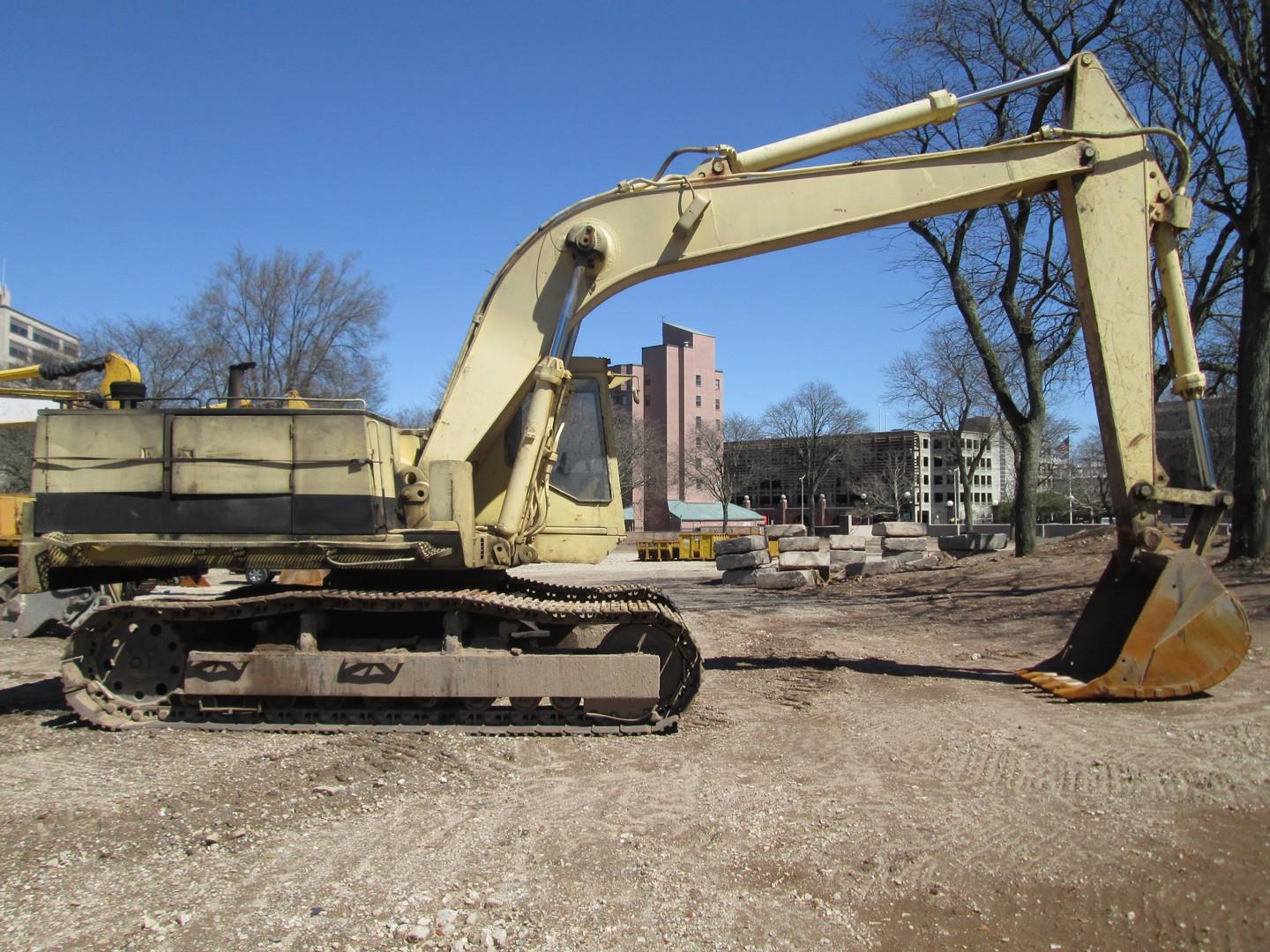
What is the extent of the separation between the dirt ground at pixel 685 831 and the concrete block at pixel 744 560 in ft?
45.9

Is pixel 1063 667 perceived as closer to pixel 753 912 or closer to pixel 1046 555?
pixel 753 912

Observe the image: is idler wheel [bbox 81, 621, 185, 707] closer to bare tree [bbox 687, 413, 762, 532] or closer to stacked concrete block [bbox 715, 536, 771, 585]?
stacked concrete block [bbox 715, 536, 771, 585]

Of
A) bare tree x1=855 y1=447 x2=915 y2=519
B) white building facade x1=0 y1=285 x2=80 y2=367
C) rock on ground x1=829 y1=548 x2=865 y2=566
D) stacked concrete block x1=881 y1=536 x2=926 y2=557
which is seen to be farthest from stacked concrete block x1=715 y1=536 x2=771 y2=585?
bare tree x1=855 y1=447 x2=915 y2=519

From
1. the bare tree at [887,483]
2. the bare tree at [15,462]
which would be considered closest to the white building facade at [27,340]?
the bare tree at [15,462]

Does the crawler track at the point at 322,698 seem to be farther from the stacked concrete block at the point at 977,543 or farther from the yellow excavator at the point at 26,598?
the stacked concrete block at the point at 977,543

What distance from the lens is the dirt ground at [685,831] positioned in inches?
152

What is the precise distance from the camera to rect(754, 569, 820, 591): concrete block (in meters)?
20.6

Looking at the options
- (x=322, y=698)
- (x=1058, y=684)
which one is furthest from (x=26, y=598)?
(x=1058, y=684)

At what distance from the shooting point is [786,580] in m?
20.8

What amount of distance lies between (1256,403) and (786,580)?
31.6 ft

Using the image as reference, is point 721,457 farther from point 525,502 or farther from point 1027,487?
point 525,502

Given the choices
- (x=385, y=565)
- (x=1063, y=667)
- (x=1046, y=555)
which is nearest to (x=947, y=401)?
(x=1046, y=555)

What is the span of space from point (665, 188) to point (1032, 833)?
5448mm

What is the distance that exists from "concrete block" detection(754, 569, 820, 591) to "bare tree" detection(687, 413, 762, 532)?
50.1 meters
